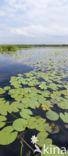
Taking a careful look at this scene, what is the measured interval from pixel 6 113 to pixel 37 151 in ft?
3.46

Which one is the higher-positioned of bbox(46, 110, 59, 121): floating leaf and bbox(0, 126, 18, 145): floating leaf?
bbox(0, 126, 18, 145): floating leaf

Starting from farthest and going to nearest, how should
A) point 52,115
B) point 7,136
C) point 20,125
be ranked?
point 52,115, point 20,125, point 7,136

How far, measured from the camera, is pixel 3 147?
1.46 m

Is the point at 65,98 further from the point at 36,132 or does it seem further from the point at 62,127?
the point at 36,132

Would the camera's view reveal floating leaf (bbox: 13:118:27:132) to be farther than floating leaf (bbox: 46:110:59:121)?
No

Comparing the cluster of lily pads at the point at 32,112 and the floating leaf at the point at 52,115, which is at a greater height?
the cluster of lily pads at the point at 32,112

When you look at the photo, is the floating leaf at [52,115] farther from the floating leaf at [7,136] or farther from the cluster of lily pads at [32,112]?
the floating leaf at [7,136]

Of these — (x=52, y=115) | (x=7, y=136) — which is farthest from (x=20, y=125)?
(x=52, y=115)

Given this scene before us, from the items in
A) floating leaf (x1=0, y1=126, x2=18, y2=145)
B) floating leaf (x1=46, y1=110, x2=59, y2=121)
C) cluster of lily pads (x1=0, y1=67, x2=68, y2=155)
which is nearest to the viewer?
floating leaf (x1=0, y1=126, x2=18, y2=145)

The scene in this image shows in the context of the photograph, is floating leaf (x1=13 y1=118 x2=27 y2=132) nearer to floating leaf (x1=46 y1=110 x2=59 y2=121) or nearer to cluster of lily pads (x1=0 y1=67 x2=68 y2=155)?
cluster of lily pads (x1=0 y1=67 x2=68 y2=155)

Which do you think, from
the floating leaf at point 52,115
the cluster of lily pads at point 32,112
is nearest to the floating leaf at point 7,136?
the cluster of lily pads at point 32,112

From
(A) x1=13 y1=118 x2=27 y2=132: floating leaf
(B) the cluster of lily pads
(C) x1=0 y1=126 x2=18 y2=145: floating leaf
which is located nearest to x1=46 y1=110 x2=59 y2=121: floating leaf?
(B) the cluster of lily pads

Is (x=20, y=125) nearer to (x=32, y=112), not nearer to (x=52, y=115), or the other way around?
(x=32, y=112)

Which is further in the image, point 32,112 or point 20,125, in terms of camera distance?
point 32,112
